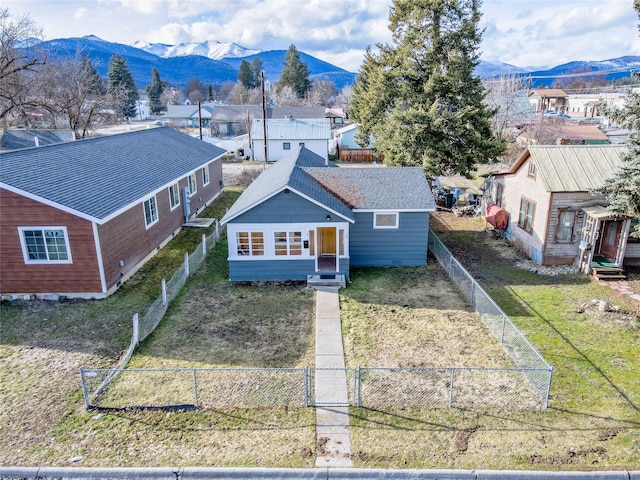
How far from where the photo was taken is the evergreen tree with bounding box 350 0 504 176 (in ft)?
86.7

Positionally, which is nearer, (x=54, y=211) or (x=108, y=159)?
(x=54, y=211)

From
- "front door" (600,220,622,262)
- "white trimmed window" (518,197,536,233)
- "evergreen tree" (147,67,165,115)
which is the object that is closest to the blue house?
"white trimmed window" (518,197,536,233)

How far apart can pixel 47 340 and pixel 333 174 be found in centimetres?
1321

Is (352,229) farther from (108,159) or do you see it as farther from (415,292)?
(108,159)

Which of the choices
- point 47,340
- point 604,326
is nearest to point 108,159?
point 47,340

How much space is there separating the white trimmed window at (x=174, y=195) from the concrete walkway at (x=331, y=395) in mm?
11947

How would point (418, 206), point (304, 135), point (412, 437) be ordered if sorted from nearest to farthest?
point (412, 437)
point (418, 206)
point (304, 135)

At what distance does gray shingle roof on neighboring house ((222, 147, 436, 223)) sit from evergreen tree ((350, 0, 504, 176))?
755cm

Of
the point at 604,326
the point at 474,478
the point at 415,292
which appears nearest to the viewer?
the point at 474,478

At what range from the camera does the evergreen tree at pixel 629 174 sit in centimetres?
1437

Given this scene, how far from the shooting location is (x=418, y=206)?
1861cm

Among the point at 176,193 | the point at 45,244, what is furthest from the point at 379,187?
the point at 45,244

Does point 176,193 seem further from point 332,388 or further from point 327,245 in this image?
point 332,388

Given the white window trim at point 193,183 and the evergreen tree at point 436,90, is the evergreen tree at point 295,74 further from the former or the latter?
the white window trim at point 193,183
